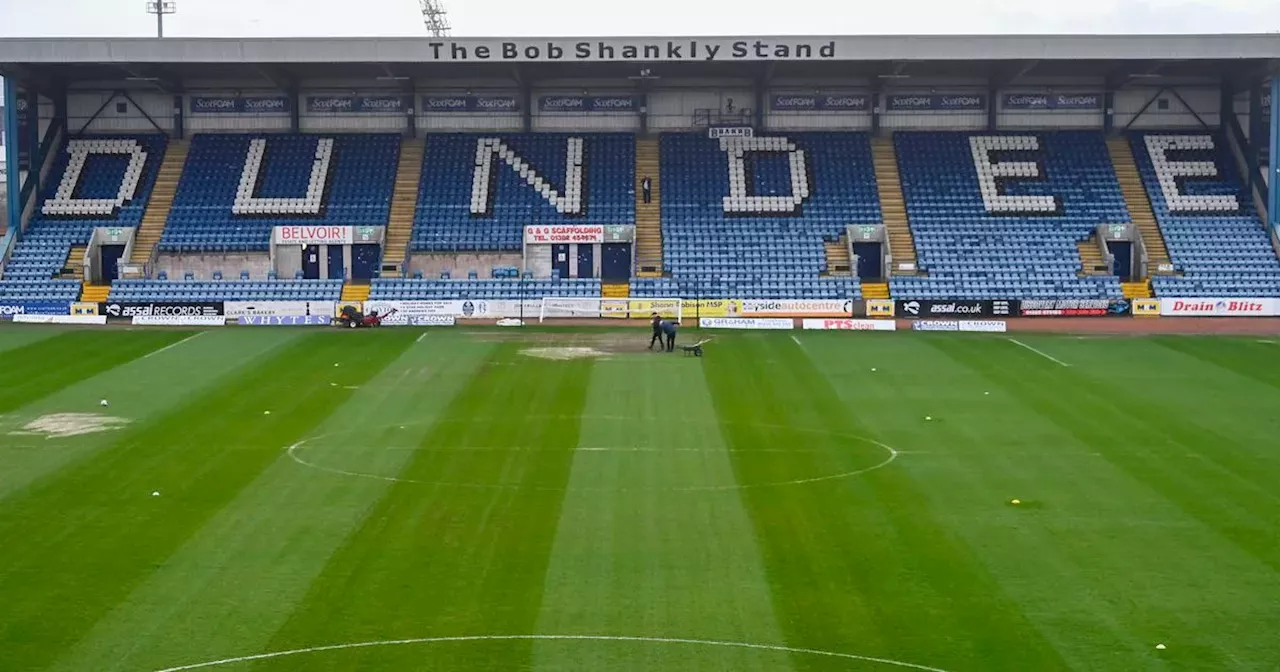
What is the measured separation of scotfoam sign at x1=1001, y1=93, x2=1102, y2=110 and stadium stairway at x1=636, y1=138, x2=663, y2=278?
17.3m

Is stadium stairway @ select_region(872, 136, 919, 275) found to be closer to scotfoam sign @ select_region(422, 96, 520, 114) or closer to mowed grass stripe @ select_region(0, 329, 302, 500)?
scotfoam sign @ select_region(422, 96, 520, 114)

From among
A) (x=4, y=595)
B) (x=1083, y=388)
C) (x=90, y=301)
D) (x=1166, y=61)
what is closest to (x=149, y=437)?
(x=4, y=595)

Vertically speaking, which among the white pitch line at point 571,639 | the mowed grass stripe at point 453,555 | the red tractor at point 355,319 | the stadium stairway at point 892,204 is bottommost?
the white pitch line at point 571,639

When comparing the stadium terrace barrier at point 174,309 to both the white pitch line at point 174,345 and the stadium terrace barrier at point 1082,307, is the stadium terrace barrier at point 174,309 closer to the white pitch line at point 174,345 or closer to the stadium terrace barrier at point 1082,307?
the white pitch line at point 174,345

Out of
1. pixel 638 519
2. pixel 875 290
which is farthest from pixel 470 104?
pixel 638 519

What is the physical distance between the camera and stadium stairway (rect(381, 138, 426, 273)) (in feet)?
198

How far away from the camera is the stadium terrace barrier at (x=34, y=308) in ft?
180

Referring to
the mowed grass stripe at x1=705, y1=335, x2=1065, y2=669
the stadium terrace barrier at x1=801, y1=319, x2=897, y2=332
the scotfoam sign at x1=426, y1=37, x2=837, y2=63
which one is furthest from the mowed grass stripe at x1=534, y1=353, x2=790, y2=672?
the scotfoam sign at x1=426, y1=37, x2=837, y2=63

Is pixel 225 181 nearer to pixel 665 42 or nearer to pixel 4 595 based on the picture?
pixel 665 42

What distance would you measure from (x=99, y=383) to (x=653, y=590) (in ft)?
79.4

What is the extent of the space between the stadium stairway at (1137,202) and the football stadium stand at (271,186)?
33.7m

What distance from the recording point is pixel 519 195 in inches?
2477

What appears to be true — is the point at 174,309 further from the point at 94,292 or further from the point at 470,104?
the point at 470,104

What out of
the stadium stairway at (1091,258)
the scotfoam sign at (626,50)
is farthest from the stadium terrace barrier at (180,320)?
the stadium stairway at (1091,258)
